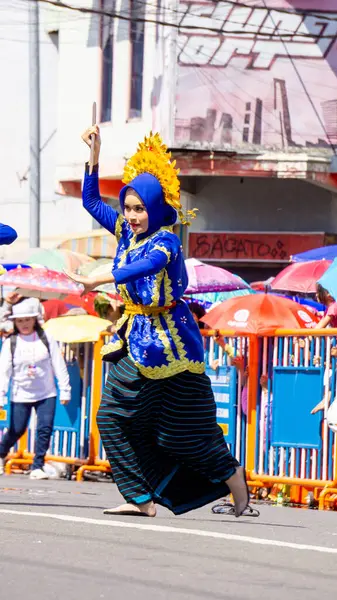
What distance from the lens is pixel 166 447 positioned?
27.8ft

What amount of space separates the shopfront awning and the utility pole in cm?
96

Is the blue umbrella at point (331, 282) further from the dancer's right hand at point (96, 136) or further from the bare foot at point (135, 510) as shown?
the bare foot at point (135, 510)

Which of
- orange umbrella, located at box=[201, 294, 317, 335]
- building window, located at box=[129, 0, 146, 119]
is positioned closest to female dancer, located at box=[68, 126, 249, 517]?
orange umbrella, located at box=[201, 294, 317, 335]

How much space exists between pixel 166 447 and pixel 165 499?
29cm

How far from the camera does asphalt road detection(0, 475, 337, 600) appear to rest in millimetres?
5438

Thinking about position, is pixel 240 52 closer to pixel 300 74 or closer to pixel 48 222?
pixel 300 74

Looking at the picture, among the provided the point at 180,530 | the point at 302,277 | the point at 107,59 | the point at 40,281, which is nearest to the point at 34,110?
the point at 107,59

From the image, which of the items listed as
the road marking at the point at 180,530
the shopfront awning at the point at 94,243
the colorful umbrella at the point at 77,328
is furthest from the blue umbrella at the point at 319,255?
the shopfront awning at the point at 94,243

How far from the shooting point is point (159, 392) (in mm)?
8469

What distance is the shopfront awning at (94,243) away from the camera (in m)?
30.4

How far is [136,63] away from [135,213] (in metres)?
17.7

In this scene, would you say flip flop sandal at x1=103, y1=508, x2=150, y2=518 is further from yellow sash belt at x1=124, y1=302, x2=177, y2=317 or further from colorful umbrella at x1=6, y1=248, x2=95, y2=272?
colorful umbrella at x1=6, y1=248, x2=95, y2=272

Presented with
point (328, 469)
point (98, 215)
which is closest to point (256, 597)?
point (98, 215)

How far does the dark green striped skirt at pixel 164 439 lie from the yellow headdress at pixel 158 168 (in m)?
0.98
